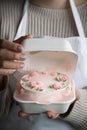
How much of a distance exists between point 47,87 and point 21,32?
263 millimetres

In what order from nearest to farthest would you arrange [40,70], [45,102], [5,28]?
[45,102] < [40,70] < [5,28]

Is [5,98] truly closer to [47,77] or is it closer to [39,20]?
[47,77]

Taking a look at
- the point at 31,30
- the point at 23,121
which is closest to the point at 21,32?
the point at 31,30

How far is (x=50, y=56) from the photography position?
2.73 feet

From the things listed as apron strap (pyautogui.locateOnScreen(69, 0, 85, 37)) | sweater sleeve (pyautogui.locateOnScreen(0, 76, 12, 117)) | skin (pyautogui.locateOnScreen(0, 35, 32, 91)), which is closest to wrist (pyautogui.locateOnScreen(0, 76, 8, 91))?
sweater sleeve (pyautogui.locateOnScreen(0, 76, 12, 117))

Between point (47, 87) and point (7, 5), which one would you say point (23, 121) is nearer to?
point (47, 87)

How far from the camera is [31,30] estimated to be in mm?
994

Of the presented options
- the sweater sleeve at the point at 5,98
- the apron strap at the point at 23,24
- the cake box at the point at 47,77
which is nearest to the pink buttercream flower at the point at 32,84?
the cake box at the point at 47,77

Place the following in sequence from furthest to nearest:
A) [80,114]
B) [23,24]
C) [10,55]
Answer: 1. [23,24]
2. [80,114]
3. [10,55]

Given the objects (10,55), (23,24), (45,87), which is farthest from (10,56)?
(23,24)

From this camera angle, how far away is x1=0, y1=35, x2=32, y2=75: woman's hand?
0.74 m

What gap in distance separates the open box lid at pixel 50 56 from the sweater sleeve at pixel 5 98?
0.29 ft

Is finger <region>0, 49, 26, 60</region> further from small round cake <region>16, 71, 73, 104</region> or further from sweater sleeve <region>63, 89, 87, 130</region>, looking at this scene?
sweater sleeve <region>63, 89, 87, 130</region>

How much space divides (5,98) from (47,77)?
17cm
